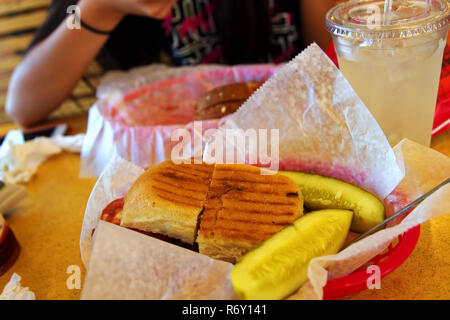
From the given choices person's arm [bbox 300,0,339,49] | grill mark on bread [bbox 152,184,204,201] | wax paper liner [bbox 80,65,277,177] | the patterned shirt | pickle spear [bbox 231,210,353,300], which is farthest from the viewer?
the patterned shirt

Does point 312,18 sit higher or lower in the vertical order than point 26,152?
higher

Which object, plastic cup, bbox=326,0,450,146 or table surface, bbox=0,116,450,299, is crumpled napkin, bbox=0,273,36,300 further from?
plastic cup, bbox=326,0,450,146

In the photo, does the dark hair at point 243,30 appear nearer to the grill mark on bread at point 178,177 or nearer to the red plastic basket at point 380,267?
the grill mark on bread at point 178,177

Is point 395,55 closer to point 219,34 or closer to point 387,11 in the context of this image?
point 387,11

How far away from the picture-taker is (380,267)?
2.31ft

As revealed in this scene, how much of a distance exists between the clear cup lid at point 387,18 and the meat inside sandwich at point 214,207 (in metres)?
0.38

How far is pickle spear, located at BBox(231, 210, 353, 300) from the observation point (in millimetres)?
638

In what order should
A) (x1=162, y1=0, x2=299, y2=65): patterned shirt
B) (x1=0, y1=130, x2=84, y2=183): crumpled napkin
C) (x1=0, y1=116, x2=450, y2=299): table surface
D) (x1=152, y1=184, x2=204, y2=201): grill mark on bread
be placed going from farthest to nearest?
(x1=162, y1=0, x2=299, y2=65): patterned shirt
(x1=0, y1=130, x2=84, y2=183): crumpled napkin
(x1=152, y1=184, x2=204, y2=201): grill mark on bread
(x1=0, y1=116, x2=450, y2=299): table surface

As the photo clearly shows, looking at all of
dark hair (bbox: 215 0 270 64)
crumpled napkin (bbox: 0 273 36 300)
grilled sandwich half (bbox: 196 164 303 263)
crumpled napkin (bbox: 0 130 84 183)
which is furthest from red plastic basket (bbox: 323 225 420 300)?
dark hair (bbox: 215 0 270 64)

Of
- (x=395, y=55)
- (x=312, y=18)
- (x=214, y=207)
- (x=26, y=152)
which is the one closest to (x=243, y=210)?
(x=214, y=207)

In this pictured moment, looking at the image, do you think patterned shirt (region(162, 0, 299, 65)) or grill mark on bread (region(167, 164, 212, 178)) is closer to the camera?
grill mark on bread (region(167, 164, 212, 178))

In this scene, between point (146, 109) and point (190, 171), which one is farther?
point (146, 109)

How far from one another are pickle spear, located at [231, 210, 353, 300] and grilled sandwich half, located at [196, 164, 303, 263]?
0.03 meters

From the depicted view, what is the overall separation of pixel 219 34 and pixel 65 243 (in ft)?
4.10
